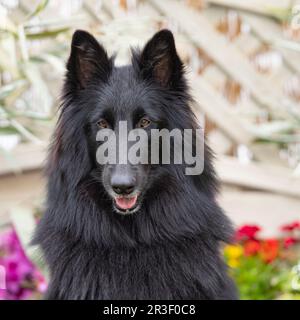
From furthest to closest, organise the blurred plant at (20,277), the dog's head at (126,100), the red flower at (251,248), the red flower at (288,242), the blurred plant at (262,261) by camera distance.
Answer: the red flower at (288,242) < the red flower at (251,248) < the blurred plant at (262,261) < the blurred plant at (20,277) < the dog's head at (126,100)

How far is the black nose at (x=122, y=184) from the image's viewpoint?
2.97 meters

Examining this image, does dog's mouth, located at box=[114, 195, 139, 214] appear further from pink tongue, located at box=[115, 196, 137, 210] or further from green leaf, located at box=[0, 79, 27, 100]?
green leaf, located at box=[0, 79, 27, 100]

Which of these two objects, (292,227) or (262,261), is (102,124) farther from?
(292,227)

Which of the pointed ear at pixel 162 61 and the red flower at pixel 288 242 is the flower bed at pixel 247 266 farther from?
the pointed ear at pixel 162 61

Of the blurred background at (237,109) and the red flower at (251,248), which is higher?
the blurred background at (237,109)

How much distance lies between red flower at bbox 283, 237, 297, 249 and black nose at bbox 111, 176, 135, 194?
2513mm

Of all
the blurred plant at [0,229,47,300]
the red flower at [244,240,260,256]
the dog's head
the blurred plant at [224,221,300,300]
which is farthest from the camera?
the red flower at [244,240,260,256]

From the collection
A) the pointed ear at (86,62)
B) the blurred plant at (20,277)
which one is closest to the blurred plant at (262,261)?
the blurred plant at (20,277)

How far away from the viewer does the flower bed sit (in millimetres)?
4691

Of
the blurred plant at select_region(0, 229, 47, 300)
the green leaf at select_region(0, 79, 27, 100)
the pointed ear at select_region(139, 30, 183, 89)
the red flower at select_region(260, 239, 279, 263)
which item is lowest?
the blurred plant at select_region(0, 229, 47, 300)

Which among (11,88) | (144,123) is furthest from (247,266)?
(144,123)

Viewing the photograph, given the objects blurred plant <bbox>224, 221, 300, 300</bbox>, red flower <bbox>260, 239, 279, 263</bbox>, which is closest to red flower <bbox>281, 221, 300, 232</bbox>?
blurred plant <bbox>224, 221, 300, 300</bbox>

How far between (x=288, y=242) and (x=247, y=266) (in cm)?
40

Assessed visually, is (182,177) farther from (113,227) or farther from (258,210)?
(258,210)
